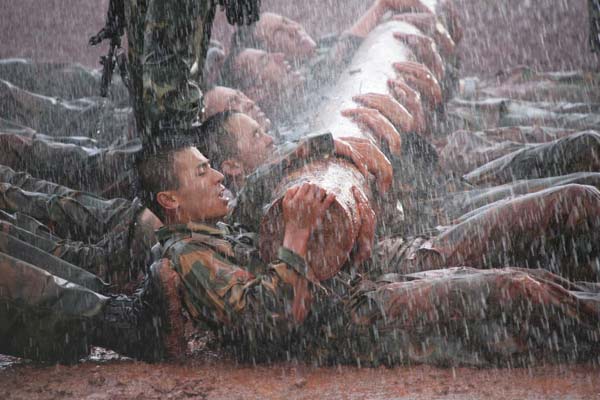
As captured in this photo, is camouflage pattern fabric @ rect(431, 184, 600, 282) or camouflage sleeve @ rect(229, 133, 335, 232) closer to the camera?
camouflage pattern fabric @ rect(431, 184, 600, 282)

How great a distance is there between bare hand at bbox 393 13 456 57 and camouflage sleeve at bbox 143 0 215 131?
270 cm

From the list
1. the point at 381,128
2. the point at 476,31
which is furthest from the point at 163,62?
the point at 476,31

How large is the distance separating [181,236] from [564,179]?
75.2 inches

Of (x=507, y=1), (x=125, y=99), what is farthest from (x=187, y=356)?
(x=507, y=1)

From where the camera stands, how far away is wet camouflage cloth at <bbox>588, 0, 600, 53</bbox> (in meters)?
6.22

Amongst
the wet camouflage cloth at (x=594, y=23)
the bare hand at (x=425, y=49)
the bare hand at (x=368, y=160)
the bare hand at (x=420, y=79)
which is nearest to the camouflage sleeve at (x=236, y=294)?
the bare hand at (x=368, y=160)

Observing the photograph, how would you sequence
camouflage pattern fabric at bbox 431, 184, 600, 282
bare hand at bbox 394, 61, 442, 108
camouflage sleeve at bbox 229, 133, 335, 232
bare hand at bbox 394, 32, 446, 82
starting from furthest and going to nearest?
bare hand at bbox 394, 32, 446, 82 → bare hand at bbox 394, 61, 442, 108 → camouflage sleeve at bbox 229, 133, 335, 232 → camouflage pattern fabric at bbox 431, 184, 600, 282

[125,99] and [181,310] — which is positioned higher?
[125,99]

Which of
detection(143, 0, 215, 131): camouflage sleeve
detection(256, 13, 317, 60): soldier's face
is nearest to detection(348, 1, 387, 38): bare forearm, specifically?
detection(256, 13, 317, 60): soldier's face

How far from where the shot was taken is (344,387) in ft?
8.07

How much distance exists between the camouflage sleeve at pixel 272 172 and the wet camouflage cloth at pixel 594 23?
3981 mm

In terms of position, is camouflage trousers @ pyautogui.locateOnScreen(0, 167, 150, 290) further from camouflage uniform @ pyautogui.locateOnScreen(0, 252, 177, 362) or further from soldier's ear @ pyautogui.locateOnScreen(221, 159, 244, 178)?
soldier's ear @ pyautogui.locateOnScreen(221, 159, 244, 178)

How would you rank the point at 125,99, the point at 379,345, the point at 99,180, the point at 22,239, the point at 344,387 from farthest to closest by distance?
the point at 125,99
the point at 99,180
the point at 22,239
the point at 379,345
the point at 344,387

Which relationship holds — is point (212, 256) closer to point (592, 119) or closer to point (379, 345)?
point (379, 345)
